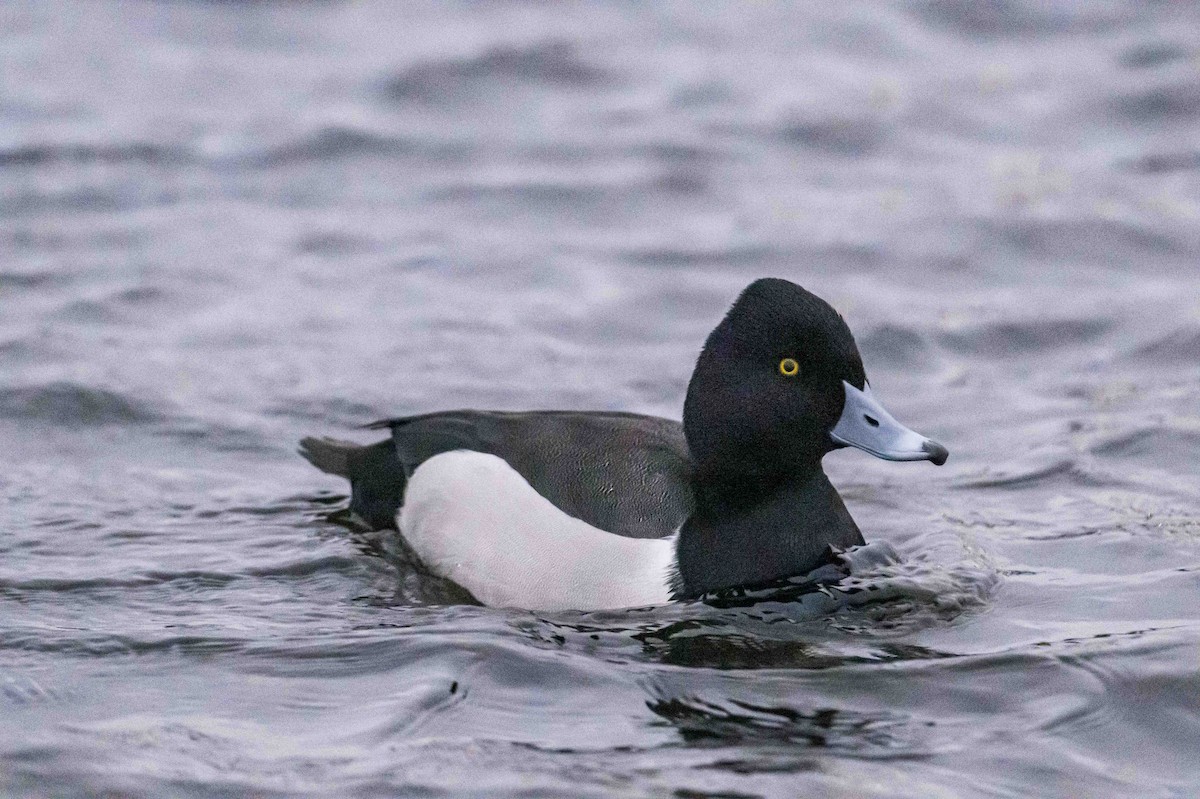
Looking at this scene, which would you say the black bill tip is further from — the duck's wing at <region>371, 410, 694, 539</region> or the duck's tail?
the duck's tail

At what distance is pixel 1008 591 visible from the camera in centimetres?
664

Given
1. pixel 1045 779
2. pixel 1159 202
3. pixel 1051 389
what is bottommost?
pixel 1045 779

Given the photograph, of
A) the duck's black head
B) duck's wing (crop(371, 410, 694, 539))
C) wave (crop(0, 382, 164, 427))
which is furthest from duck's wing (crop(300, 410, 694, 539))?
wave (crop(0, 382, 164, 427))

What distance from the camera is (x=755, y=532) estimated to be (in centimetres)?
640

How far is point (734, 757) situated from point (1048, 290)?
5767 mm

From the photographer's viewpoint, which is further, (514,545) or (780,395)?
(514,545)

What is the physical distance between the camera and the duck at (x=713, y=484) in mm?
6332

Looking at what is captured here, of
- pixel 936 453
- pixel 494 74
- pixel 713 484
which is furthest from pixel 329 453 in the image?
pixel 494 74

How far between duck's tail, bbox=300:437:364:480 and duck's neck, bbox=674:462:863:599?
1.75m

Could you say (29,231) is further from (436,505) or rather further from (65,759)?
(65,759)

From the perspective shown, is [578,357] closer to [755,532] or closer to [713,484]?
[713,484]

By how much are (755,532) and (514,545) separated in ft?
2.89

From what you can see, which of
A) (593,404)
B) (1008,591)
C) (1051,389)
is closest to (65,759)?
(1008,591)

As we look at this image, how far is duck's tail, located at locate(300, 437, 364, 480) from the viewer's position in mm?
7574
